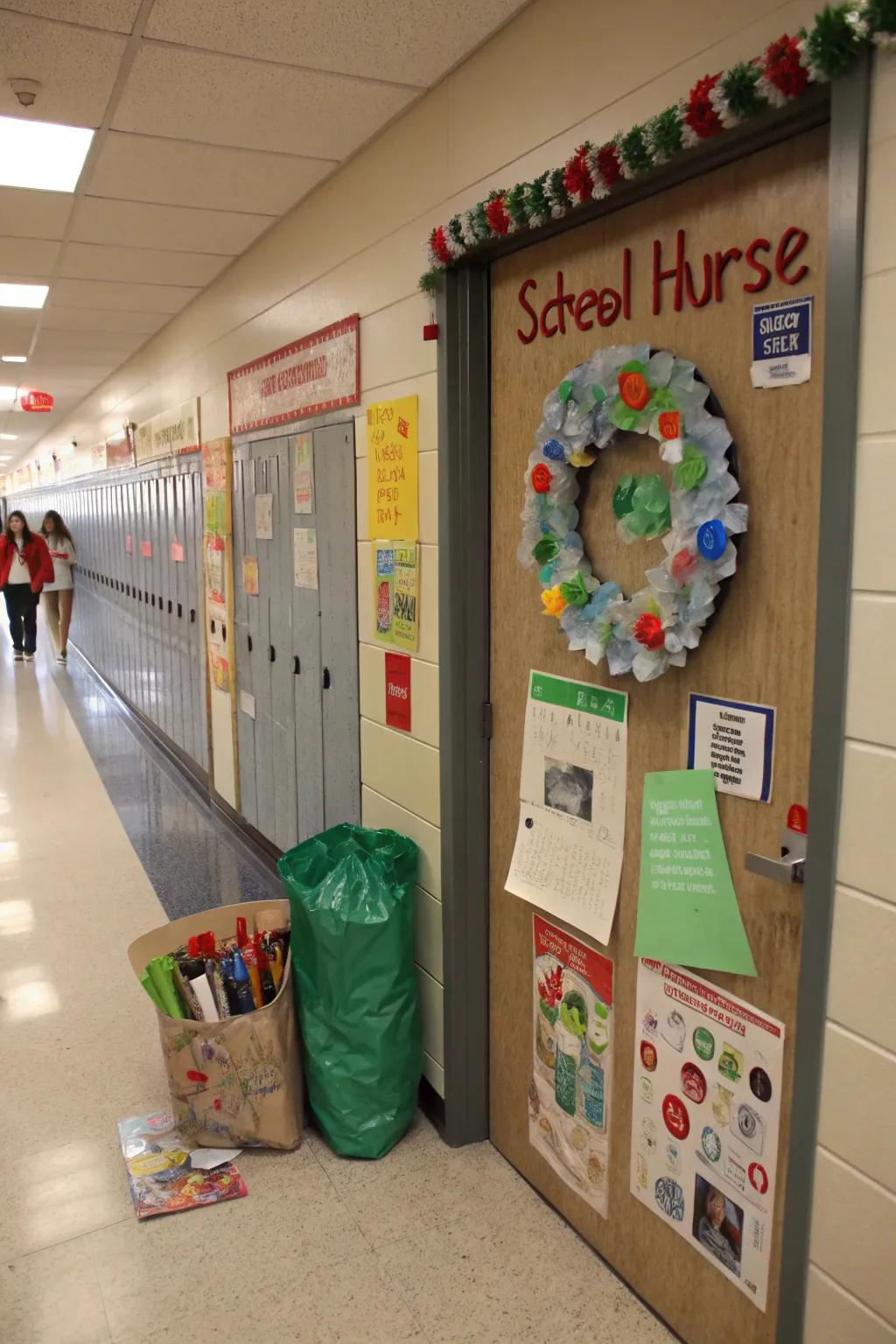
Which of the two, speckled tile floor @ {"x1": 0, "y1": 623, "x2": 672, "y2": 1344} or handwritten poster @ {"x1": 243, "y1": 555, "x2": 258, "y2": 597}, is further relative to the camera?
handwritten poster @ {"x1": 243, "y1": 555, "x2": 258, "y2": 597}

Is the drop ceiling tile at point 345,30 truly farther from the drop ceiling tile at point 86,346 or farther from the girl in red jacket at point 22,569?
the girl in red jacket at point 22,569

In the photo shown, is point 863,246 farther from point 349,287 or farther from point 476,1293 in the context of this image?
point 476,1293

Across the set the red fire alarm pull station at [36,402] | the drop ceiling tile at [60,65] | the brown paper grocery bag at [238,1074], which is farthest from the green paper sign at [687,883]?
the red fire alarm pull station at [36,402]

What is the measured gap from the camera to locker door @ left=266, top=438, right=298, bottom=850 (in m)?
3.51

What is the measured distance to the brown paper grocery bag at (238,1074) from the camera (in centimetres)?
235

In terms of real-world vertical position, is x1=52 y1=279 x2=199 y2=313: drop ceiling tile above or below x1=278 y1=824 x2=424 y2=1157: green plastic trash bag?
above

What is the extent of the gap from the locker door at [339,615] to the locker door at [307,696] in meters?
0.06

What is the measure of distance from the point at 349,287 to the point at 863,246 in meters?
1.80

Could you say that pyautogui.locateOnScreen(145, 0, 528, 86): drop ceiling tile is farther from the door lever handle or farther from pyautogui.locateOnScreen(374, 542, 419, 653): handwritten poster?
the door lever handle

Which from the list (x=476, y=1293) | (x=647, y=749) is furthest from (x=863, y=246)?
(x=476, y=1293)

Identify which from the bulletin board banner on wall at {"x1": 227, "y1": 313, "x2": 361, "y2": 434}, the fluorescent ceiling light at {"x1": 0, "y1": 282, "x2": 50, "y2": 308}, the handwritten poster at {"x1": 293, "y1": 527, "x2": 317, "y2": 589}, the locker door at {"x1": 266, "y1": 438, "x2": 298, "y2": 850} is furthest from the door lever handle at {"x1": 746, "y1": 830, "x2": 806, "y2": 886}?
the fluorescent ceiling light at {"x1": 0, "y1": 282, "x2": 50, "y2": 308}

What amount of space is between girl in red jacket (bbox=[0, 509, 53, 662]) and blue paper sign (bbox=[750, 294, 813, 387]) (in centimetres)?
932

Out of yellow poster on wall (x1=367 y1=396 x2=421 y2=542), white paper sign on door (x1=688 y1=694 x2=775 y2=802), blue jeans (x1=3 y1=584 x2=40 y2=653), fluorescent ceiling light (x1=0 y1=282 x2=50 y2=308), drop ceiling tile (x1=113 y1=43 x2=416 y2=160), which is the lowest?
blue jeans (x1=3 y1=584 x2=40 y2=653)

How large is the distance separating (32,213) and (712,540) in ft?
9.21
